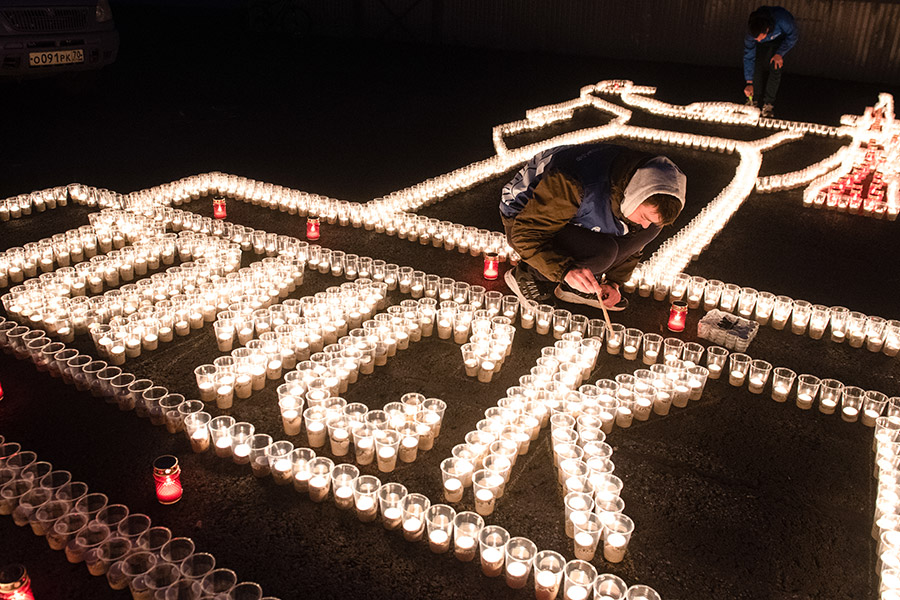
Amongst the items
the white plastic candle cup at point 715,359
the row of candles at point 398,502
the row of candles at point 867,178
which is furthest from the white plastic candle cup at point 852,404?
the row of candles at point 867,178

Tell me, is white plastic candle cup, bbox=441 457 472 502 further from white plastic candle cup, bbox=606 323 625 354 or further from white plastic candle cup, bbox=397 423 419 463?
white plastic candle cup, bbox=606 323 625 354

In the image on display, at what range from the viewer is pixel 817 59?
1559 centimetres

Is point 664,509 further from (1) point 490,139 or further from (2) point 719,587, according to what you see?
(1) point 490,139

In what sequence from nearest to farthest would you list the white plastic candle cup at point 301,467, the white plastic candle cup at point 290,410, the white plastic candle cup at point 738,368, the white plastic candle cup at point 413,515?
1. the white plastic candle cup at point 413,515
2. the white plastic candle cup at point 301,467
3. the white plastic candle cup at point 290,410
4. the white plastic candle cup at point 738,368

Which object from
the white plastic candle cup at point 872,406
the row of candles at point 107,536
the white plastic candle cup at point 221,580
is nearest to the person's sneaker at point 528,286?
the white plastic candle cup at point 872,406

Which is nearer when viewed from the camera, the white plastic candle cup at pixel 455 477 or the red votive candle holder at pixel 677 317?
the white plastic candle cup at pixel 455 477

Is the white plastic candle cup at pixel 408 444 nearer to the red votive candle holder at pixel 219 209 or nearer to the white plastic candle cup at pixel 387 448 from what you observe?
the white plastic candle cup at pixel 387 448

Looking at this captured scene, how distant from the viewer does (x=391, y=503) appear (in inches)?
134

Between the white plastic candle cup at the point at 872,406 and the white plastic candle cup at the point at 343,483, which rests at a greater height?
the white plastic candle cup at the point at 872,406

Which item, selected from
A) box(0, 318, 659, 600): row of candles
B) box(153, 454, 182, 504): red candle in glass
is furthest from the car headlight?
box(153, 454, 182, 504): red candle in glass

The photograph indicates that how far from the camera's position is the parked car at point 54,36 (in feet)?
28.5

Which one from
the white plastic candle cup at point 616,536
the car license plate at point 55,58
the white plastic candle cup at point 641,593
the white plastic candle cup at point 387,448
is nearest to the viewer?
the white plastic candle cup at point 641,593

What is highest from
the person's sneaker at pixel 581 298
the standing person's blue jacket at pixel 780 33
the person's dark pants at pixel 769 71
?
the standing person's blue jacket at pixel 780 33

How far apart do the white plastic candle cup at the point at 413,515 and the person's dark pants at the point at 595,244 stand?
2.26m
